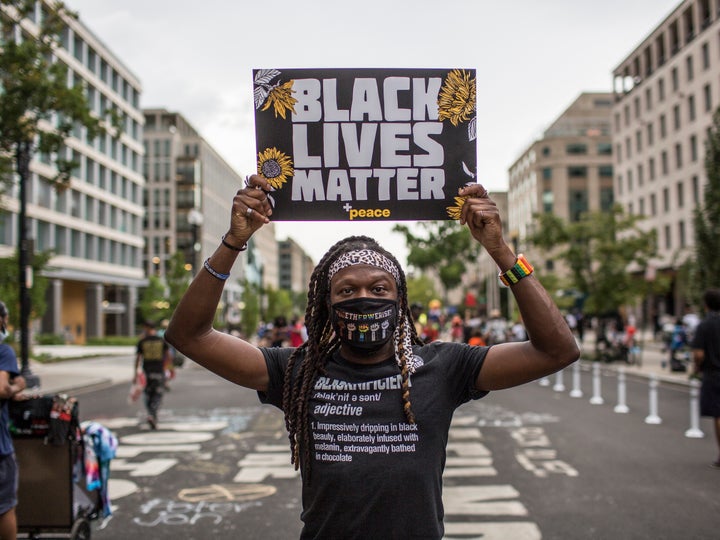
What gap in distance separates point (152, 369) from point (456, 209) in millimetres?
10042

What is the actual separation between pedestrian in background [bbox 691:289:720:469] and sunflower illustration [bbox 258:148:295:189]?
22.0 ft

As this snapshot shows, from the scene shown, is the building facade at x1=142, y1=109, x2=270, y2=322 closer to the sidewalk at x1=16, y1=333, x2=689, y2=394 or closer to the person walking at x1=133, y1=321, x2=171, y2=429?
the sidewalk at x1=16, y1=333, x2=689, y2=394

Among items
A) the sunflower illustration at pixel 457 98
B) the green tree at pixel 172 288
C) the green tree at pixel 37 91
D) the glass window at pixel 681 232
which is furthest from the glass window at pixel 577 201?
the sunflower illustration at pixel 457 98

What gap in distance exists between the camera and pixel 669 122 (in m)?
52.3

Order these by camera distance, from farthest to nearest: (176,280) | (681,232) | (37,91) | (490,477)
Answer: (681,232)
(176,280)
(37,91)
(490,477)

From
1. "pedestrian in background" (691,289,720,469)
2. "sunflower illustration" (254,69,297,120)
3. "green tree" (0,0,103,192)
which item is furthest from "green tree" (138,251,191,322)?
"sunflower illustration" (254,69,297,120)

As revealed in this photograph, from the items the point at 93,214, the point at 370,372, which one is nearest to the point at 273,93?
the point at 370,372

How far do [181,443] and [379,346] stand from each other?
27.7 feet

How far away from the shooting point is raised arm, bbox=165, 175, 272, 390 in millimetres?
2633

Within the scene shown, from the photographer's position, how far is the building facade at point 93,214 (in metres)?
49.1

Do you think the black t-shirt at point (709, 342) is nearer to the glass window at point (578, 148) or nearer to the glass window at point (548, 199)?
the glass window at point (548, 199)

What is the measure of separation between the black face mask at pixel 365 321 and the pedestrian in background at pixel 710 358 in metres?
6.69

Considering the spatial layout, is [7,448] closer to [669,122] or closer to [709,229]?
[709,229]

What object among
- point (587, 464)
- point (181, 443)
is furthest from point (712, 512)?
point (181, 443)
